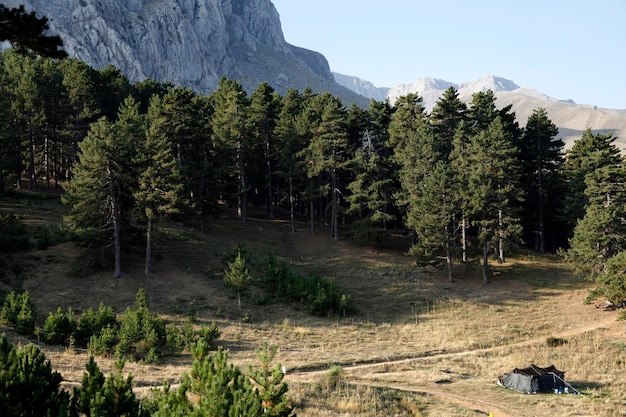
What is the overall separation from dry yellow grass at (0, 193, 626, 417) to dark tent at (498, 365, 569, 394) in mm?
604

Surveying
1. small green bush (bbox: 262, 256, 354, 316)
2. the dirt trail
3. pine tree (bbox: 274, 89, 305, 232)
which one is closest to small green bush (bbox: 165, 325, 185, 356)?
Answer: the dirt trail

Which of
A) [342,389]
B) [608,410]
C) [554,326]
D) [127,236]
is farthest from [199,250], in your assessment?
[608,410]

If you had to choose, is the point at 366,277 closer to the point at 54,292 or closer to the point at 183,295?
the point at 183,295

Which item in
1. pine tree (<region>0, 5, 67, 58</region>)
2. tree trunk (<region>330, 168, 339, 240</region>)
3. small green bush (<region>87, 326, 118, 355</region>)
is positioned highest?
pine tree (<region>0, 5, 67, 58</region>)

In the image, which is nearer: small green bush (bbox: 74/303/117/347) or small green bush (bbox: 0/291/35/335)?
small green bush (bbox: 0/291/35/335)

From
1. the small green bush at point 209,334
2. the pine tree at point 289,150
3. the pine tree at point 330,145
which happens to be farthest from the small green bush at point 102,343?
the pine tree at point 289,150

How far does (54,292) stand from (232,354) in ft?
52.5

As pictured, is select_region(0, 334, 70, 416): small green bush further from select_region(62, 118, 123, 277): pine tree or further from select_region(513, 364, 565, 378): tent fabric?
select_region(62, 118, 123, 277): pine tree

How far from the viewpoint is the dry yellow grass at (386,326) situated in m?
21.8

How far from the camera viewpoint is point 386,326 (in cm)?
3491

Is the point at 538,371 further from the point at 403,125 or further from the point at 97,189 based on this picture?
the point at 403,125

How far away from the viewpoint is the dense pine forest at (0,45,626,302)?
38.2 meters

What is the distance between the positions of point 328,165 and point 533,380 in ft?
111

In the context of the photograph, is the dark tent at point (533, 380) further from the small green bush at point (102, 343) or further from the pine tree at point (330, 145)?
the pine tree at point (330, 145)
